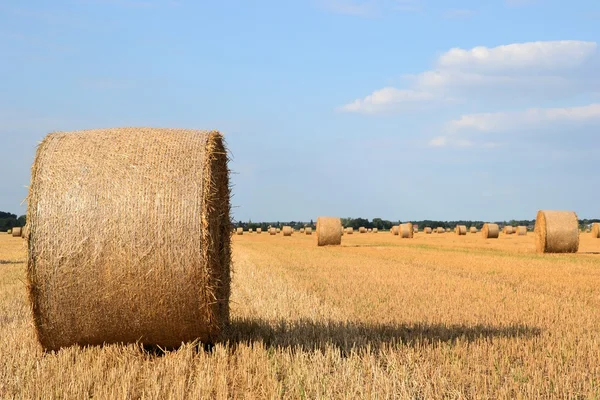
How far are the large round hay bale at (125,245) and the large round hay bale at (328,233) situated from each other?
2248 centimetres

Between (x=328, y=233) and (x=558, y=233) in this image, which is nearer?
(x=558, y=233)

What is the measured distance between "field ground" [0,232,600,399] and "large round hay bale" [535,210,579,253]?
1217 centimetres

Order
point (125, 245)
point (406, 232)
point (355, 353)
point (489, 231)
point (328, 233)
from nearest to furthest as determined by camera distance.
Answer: point (125, 245)
point (355, 353)
point (328, 233)
point (489, 231)
point (406, 232)

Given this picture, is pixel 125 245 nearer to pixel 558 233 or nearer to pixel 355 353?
pixel 355 353

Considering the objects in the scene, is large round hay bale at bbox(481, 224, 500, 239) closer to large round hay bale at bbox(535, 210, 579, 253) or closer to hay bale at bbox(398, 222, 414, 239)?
hay bale at bbox(398, 222, 414, 239)

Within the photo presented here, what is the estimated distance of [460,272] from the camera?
591 inches

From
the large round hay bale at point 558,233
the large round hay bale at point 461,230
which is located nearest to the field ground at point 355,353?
the large round hay bale at point 558,233

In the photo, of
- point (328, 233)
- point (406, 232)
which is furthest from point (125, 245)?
point (406, 232)

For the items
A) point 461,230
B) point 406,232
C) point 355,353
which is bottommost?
point 355,353

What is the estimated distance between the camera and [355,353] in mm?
6227

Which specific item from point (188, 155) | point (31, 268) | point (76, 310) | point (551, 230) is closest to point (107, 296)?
point (76, 310)

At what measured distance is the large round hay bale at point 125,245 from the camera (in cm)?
612

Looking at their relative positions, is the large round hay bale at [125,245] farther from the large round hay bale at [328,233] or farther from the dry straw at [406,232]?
the dry straw at [406,232]

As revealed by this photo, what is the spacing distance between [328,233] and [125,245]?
75.8ft
